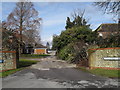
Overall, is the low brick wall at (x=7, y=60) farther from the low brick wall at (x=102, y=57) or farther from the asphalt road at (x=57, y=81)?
the low brick wall at (x=102, y=57)

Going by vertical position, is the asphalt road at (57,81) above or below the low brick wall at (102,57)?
below

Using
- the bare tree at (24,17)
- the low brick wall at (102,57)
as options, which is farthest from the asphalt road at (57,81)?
the bare tree at (24,17)

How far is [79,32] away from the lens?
2644 cm

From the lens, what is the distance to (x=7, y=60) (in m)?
12.1

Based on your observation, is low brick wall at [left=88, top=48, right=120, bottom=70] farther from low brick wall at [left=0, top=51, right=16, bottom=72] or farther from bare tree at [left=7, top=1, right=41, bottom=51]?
bare tree at [left=7, top=1, right=41, bottom=51]

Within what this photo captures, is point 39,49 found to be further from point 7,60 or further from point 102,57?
point 102,57

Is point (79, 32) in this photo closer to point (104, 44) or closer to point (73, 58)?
point (73, 58)

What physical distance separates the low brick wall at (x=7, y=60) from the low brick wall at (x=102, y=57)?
25.1 ft

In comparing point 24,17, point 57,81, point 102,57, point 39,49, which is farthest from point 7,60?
point 39,49

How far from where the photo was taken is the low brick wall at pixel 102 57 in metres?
11.4

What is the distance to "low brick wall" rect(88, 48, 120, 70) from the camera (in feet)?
37.4

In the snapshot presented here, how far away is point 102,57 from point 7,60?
8.64 meters

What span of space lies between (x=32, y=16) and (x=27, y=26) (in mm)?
2913

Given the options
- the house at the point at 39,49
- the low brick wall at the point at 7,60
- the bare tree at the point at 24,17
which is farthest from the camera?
the house at the point at 39,49
